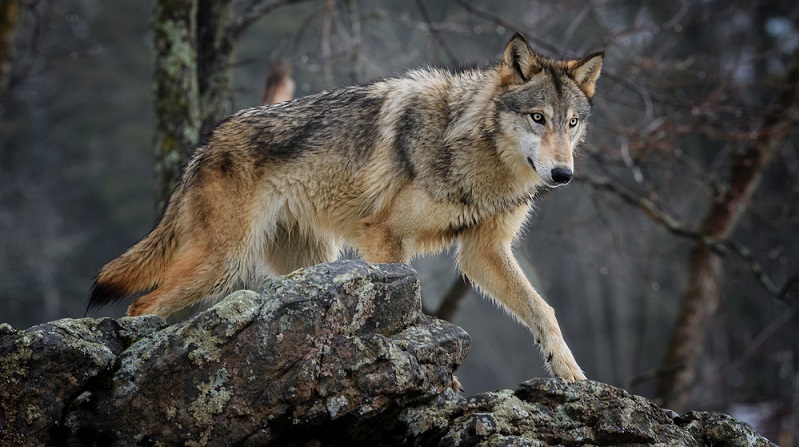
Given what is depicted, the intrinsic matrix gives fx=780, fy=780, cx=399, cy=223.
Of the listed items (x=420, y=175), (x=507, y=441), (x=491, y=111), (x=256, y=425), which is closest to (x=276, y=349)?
(x=256, y=425)

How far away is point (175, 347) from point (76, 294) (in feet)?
80.0

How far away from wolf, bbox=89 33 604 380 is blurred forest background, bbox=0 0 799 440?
180 centimetres

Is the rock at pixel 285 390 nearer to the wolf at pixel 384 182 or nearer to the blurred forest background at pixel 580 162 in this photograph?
the wolf at pixel 384 182

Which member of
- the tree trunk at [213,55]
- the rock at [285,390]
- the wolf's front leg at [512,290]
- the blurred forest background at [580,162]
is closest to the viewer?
the rock at [285,390]

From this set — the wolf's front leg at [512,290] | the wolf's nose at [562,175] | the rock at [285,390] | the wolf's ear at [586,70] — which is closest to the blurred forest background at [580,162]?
the wolf's ear at [586,70]

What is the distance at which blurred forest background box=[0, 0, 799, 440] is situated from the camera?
29.4ft

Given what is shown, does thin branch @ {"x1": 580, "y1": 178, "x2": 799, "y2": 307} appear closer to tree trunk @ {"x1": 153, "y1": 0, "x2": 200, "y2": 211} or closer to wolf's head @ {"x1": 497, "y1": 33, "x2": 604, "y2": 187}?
wolf's head @ {"x1": 497, "y1": 33, "x2": 604, "y2": 187}

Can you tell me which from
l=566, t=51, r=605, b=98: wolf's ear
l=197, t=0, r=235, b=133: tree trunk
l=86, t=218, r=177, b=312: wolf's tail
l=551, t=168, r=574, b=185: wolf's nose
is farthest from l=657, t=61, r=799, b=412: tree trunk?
l=86, t=218, r=177, b=312: wolf's tail

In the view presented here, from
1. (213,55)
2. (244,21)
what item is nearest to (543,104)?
(244,21)

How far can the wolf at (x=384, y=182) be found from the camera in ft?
17.6

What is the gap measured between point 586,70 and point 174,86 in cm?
380

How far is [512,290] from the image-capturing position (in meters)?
5.33

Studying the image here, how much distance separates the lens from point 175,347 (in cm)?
358

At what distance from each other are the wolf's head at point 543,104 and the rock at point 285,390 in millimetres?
1705
